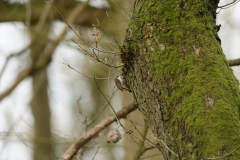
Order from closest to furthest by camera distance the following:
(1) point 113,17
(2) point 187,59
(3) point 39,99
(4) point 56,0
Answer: (2) point 187,59
(1) point 113,17
(4) point 56,0
(3) point 39,99

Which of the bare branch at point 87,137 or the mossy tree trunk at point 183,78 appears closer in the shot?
the mossy tree trunk at point 183,78

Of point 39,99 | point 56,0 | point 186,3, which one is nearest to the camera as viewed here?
point 186,3

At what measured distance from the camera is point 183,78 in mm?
1487

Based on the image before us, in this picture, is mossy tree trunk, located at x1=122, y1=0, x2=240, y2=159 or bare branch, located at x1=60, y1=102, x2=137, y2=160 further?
bare branch, located at x1=60, y1=102, x2=137, y2=160

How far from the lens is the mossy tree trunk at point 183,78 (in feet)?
4.45

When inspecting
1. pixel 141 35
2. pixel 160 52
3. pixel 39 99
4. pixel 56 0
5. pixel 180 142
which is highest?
pixel 56 0

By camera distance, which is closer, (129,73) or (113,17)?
(129,73)

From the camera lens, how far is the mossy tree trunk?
1.36 metres

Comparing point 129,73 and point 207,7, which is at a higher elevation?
point 207,7

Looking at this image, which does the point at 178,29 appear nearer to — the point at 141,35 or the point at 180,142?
the point at 141,35

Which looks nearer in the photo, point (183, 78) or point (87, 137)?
point (183, 78)

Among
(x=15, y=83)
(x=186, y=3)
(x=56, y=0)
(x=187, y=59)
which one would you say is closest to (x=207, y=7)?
Answer: (x=186, y=3)

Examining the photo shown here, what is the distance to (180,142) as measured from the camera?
4.61ft

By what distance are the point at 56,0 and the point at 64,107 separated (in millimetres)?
1567
